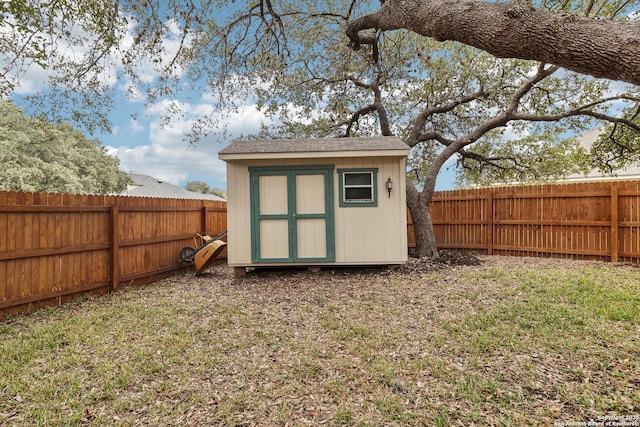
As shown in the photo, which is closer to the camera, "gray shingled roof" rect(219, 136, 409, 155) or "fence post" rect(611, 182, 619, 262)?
"gray shingled roof" rect(219, 136, 409, 155)

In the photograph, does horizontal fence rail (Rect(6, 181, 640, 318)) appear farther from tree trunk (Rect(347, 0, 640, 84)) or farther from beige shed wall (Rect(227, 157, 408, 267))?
tree trunk (Rect(347, 0, 640, 84))

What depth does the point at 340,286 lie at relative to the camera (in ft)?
18.6

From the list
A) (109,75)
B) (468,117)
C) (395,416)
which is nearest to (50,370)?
(395,416)

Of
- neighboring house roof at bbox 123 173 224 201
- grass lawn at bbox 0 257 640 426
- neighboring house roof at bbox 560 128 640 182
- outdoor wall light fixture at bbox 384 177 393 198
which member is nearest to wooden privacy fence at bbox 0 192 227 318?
grass lawn at bbox 0 257 640 426

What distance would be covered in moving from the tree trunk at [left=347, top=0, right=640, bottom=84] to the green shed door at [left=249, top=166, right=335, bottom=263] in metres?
3.85

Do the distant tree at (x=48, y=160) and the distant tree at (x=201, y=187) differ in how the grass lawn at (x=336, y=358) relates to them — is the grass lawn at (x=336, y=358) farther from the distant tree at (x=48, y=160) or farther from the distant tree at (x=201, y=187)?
the distant tree at (x=201, y=187)

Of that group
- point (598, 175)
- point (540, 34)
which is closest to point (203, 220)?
point (540, 34)

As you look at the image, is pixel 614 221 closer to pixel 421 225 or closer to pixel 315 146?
pixel 421 225

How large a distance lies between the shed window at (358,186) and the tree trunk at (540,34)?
3.62 meters

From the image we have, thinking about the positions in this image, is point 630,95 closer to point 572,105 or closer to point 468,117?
point 572,105

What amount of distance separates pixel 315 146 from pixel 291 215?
1468mm

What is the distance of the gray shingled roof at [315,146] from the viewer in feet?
20.5

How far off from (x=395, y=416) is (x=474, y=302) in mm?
2821

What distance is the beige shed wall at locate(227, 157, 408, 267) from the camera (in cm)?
648
